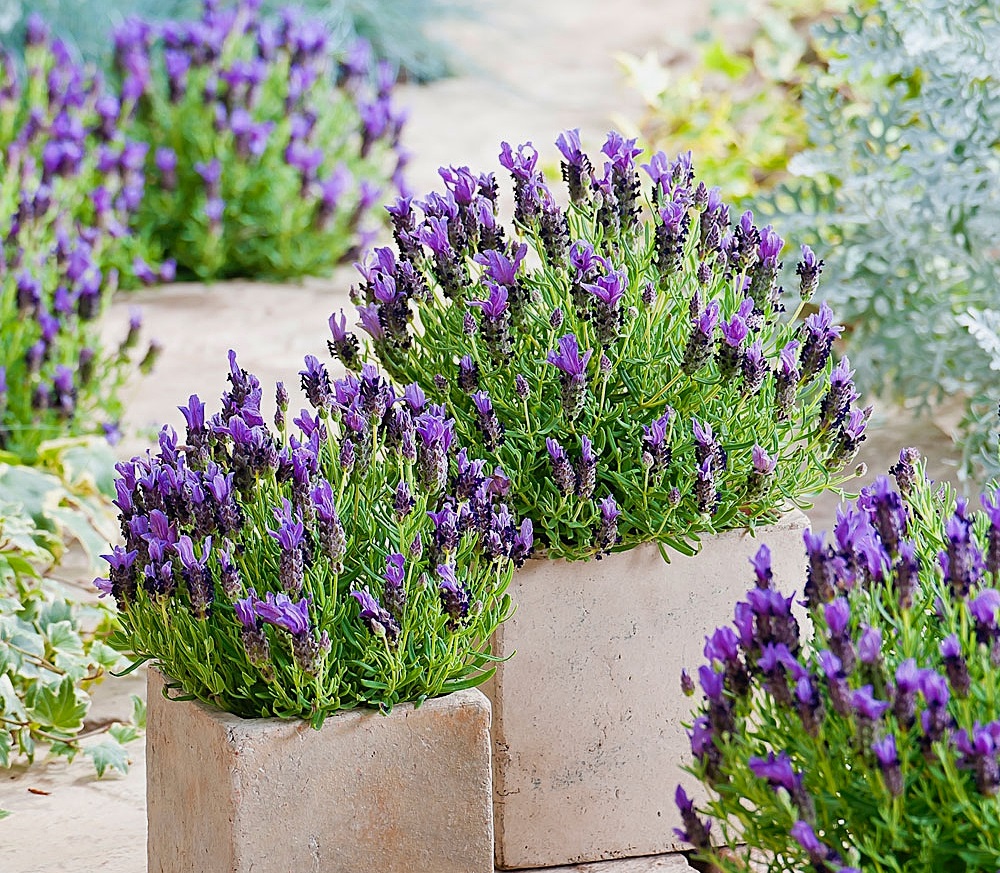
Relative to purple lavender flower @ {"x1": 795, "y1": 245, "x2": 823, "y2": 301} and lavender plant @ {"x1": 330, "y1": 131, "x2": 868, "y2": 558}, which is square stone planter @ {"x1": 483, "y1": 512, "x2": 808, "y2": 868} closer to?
lavender plant @ {"x1": 330, "y1": 131, "x2": 868, "y2": 558}

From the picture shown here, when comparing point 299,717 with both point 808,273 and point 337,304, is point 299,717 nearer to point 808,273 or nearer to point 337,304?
point 808,273

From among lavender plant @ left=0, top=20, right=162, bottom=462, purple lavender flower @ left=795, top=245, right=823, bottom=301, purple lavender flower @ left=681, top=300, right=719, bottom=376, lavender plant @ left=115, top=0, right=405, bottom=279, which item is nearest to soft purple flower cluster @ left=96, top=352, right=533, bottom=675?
purple lavender flower @ left=681, top=300, right=719, bottom=376

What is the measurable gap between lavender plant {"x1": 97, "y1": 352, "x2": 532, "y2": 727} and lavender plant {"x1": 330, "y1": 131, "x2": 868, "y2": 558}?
0.43 ft

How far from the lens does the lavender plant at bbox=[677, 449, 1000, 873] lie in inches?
60.0

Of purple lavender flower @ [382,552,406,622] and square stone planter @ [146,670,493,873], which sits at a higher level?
purple lavender flower @ [382,552,406,622]

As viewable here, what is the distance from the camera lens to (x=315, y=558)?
1.98m

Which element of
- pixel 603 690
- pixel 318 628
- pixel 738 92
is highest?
pixel 318 628

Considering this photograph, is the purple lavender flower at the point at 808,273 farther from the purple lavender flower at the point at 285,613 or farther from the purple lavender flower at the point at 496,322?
the purple lavender flower at the point at 285,613

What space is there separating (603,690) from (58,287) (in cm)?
234

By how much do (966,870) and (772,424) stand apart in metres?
0.87

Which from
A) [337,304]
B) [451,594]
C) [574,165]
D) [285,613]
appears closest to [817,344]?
[574,165]

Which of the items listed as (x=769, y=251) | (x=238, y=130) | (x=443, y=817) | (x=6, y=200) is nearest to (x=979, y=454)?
(x=769, y=251)

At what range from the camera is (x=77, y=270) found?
159 inches

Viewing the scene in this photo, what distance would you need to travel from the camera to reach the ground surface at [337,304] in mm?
2518
